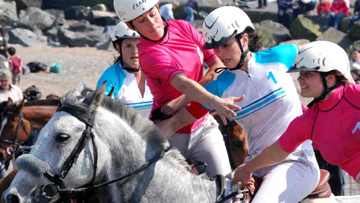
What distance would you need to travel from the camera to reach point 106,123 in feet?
13.9

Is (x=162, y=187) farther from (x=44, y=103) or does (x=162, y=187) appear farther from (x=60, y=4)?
(x=60, y=4)

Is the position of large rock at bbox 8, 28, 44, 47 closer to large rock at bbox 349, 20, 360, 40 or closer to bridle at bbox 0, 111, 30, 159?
large rock at bbox 349, 20, 360, 40

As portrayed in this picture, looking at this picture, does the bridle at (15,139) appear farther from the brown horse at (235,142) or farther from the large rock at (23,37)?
the large rock at (23,37)

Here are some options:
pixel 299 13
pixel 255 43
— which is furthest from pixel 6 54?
pixel 255 43

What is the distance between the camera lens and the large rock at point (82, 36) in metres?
29.7

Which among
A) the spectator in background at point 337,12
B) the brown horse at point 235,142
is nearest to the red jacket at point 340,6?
the spectator in background at point 337,12

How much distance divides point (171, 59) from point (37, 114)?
5.53 metres

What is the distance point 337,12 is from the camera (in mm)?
25656

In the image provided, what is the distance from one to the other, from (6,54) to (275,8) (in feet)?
43.0

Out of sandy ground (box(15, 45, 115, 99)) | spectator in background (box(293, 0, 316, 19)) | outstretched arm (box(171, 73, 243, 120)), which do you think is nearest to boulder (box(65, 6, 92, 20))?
sandy ground (box(15, 45, 115, 99))

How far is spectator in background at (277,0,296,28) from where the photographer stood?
87.7 feet

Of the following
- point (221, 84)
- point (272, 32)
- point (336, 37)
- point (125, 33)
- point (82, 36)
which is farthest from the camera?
point (82, 36)

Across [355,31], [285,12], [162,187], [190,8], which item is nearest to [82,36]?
[190,8]

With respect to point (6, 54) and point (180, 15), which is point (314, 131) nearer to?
point (6, 54)
